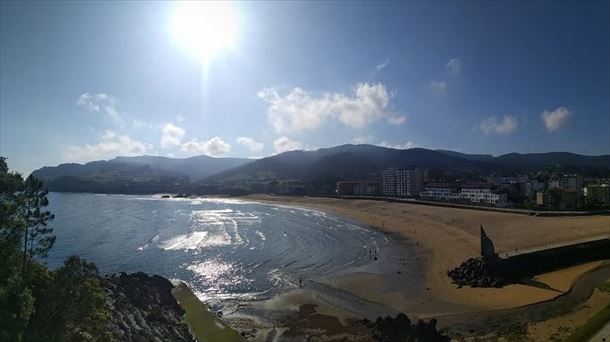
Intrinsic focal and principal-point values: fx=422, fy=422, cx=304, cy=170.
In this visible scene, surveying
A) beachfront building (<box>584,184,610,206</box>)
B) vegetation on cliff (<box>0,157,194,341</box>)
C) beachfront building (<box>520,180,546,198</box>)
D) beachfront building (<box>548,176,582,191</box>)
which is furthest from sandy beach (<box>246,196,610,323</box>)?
beachfront building (<box>548,176,582,191</box>)

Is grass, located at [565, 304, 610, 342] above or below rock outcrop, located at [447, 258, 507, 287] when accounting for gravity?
above

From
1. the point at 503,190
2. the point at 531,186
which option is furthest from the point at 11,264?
the point at 531,186

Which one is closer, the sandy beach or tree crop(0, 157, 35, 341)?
tree crop(0, 157, 35, 341)

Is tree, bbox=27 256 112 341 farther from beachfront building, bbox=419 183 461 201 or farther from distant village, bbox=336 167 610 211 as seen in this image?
beachfront building, bbox=419 183 461 201

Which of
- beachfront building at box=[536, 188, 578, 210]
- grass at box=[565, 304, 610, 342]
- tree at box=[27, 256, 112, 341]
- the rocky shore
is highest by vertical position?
beachfront building at box=[536, 188, 578, 210]

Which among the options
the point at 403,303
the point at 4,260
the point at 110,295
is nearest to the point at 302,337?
the point at 403,303

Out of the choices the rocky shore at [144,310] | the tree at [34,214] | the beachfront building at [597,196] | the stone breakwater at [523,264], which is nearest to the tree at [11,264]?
the tree at [34,214]

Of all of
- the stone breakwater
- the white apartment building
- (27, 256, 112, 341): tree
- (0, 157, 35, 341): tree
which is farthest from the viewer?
the white apartment building

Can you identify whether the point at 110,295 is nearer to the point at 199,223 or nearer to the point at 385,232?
the point at 385,232
